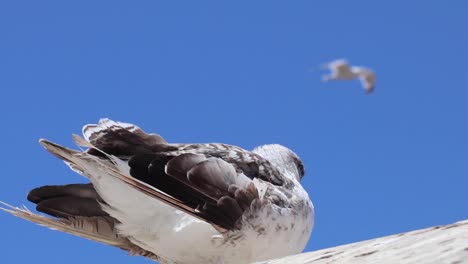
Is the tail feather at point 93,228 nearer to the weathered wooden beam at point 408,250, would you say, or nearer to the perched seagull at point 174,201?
the perched seagull at point 174,201

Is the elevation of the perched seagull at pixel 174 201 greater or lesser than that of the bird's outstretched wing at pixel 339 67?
lesser

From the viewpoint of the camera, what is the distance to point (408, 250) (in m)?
5.64

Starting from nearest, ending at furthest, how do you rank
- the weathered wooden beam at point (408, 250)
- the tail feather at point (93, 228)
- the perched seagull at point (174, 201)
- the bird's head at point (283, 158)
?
the weathered wooden beam at point (408, 250)
the perched seagull at point (174, 201)
the tail feather at point (93, 228)
the bird's head at point (283, 158)

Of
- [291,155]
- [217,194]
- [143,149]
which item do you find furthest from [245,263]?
[291,155]

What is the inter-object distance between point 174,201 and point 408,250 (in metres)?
3.38

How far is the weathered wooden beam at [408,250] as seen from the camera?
5328mm

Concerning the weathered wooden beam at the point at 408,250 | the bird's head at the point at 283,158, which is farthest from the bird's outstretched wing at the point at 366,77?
the weathered wooden beam at the point at 408,250

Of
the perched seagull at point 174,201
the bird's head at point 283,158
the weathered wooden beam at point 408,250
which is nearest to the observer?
the weathered wooden beam at point 408,250

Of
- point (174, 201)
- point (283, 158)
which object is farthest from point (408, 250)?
point (283, 158)

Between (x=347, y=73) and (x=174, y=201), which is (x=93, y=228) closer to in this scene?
(x=174, y=201)

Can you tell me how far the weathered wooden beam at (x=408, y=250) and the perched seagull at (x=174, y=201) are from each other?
2.38 m

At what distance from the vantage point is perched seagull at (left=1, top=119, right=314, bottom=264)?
28.6ft

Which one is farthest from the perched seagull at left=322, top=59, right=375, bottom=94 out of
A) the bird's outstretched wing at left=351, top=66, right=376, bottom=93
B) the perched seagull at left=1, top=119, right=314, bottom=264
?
the perched seagull at left=1, top=119, right=314, bottom=264

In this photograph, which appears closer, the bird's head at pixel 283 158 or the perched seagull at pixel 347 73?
the bird's head at pixel 283 158
